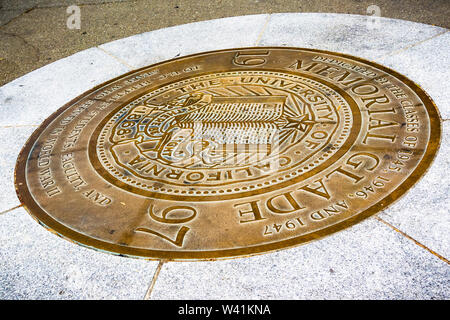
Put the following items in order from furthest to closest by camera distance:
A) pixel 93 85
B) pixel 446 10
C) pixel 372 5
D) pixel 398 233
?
pixel 372 5 → pixel 446 10 → pixel 93 85 → pixel 398 233

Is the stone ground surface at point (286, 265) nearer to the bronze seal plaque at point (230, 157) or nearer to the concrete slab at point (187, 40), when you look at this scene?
the bronze seal plaque at point (230, 157)

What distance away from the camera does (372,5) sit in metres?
5.05

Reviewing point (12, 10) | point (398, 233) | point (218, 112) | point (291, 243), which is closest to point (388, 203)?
point (398, 233)

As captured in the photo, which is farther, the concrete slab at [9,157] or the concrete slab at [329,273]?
the concrete slab at [9,157]

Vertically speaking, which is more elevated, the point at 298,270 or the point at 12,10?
the point at 12,10

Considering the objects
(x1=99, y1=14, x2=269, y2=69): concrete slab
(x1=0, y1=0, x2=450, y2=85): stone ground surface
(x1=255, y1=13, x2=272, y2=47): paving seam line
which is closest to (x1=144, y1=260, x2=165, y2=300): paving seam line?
(x1=99, y1=14, x2=269, y2=69): concrete slab

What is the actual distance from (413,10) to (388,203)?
348cm

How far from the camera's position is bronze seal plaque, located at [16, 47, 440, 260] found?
2312 mm

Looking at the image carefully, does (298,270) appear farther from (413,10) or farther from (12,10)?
(12,10)

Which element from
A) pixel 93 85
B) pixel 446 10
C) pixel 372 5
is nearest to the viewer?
pixel 93 85

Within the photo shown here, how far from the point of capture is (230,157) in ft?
9.16

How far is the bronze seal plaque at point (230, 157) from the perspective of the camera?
231 centimetres

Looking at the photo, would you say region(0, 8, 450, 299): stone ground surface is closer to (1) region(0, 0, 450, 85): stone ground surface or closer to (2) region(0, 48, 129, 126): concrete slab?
(2) region(0, 48, 129, 126): concrete slab

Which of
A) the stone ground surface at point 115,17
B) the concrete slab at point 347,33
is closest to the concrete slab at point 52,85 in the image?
the stone ground surface at point 115,17
